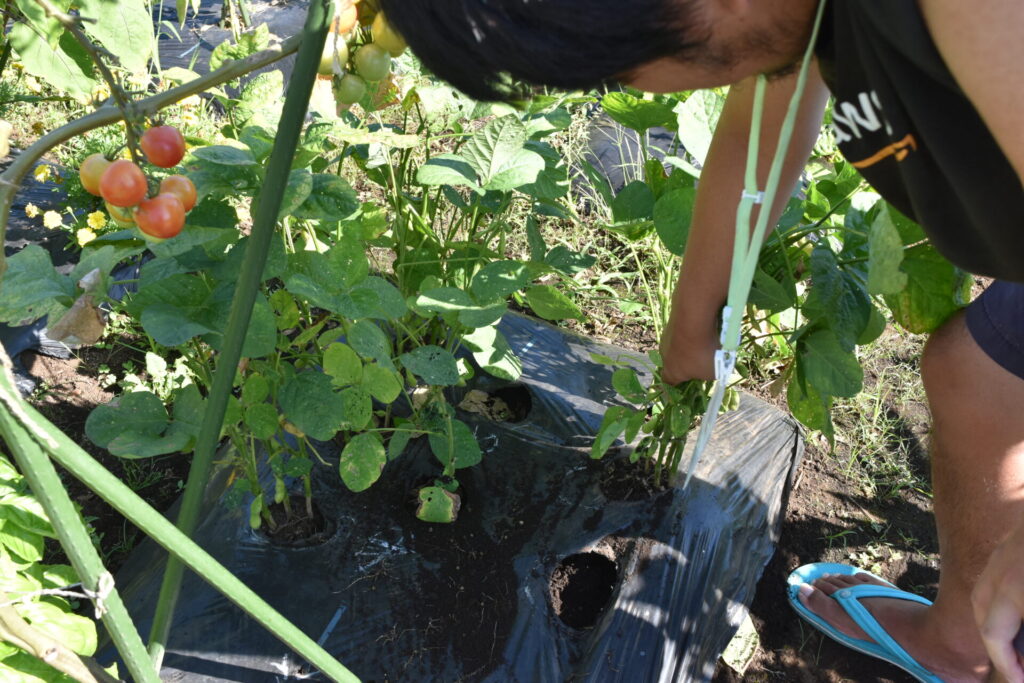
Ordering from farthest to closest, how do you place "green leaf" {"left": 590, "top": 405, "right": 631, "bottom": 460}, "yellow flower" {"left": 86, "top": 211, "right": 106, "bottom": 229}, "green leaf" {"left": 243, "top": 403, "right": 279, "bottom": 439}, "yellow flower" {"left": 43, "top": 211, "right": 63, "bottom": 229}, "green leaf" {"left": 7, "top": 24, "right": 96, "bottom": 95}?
"yellow flower" {"left": 43, "top": 211, "right": 63, "bottom": 229} → "yellow flower" {"left": 86, "top": 211, "right": 106, "bottom": 229} → "green leaf" {"left": 590, "top": 405, "right": 631, "bottom": 460} → "green leaf" {"left": 243, "top": 403, "right": 279, "bottom": 439} → "green leaf" {"left": 7, "top": 24, "right": 96, "bottom": 95}

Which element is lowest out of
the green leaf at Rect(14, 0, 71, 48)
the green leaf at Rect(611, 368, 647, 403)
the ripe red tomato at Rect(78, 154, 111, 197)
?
the ripe red tomato at Rect(78, 154, 111, 197)

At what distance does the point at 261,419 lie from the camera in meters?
1.04

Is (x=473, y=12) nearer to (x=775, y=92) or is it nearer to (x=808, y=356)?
(x=775, y=92)

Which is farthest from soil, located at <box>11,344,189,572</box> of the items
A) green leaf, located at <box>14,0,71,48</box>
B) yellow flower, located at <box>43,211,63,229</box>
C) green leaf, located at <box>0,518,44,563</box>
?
green leaf, located at <box>14,0,71,48</box>

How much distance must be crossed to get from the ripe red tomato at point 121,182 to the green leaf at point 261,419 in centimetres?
45

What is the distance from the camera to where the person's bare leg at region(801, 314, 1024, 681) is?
47.1 inches

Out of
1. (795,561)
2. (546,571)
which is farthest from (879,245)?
(795,561)

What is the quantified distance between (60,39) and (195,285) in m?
0.37

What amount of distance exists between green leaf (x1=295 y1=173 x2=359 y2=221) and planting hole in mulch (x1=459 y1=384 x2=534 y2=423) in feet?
2.23

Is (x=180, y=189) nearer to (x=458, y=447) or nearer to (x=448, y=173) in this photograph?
(x=448, y=173)

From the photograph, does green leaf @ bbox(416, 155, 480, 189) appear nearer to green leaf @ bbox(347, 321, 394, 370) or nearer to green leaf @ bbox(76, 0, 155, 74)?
green leaf @ bbox(347, 321, 394, 370)

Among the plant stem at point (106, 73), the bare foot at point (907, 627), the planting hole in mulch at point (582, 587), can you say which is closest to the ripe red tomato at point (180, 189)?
the plant stem at point (106, 73)

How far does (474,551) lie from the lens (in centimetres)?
130

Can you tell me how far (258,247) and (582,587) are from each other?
0.91 metres
